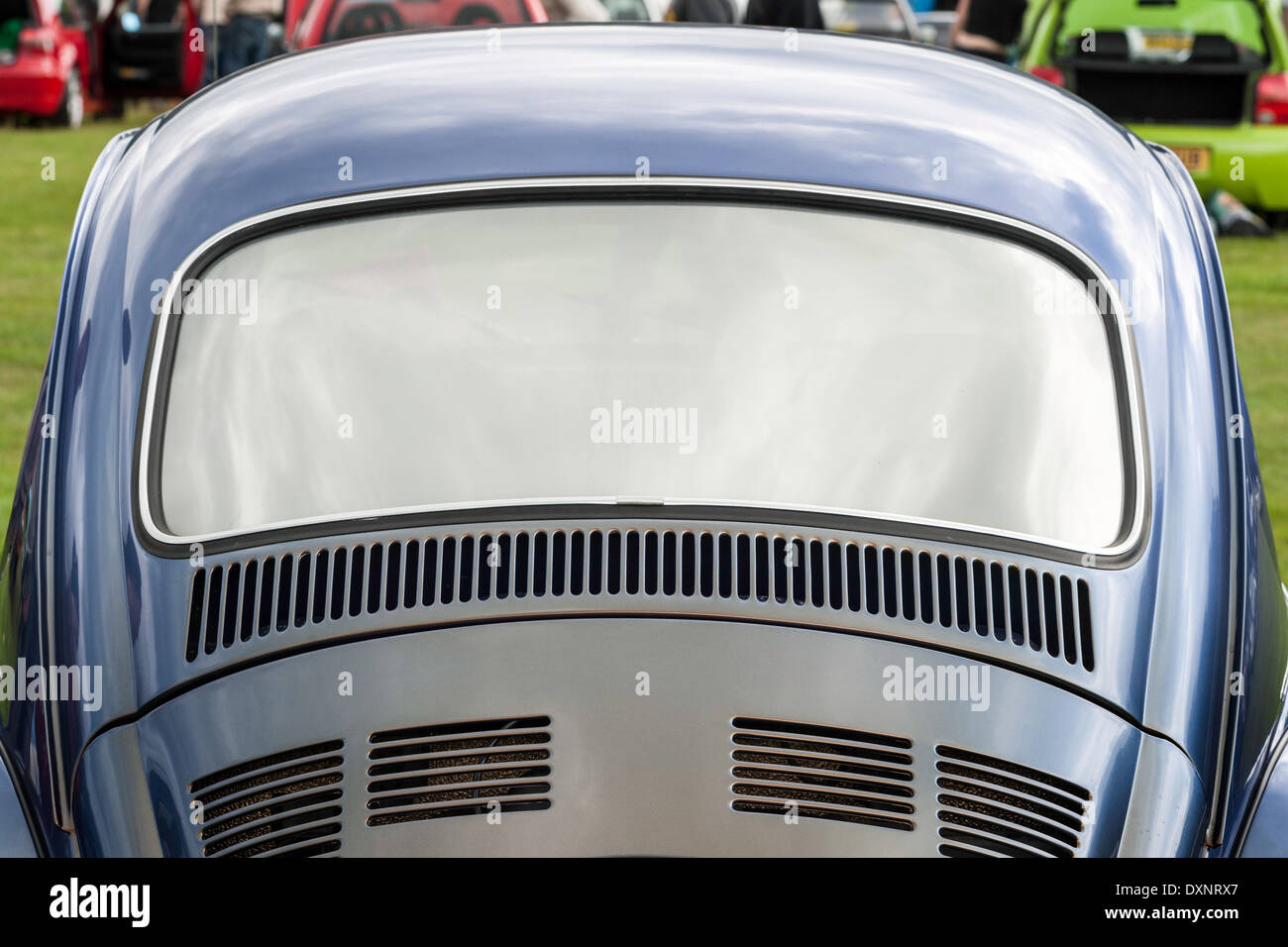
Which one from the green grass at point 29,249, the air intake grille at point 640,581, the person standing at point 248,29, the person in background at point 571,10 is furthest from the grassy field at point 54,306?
the air intake grille at point 640,581

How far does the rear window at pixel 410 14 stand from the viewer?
32.9ft

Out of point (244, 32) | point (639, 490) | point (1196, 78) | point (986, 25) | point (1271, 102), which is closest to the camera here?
point (639, 490)

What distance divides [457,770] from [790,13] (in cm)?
986

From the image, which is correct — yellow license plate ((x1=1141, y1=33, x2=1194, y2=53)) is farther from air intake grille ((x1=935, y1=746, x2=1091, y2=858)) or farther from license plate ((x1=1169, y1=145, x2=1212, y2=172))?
air intake grille ((x1=935, y1=746, x2=1091, y2=858))

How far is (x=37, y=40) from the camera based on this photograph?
728 inches

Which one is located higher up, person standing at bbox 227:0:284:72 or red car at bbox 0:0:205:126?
person standing at bbox 227:0:284:72

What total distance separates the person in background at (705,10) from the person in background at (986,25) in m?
3.53

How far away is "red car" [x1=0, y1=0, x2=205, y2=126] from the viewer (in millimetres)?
18562

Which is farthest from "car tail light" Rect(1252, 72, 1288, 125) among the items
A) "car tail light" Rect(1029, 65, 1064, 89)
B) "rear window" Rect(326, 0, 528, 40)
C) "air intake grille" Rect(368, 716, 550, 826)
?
"air intake grille" Rect(368, 716, 550, 826)

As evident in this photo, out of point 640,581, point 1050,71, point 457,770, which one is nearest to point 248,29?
point 1050,71

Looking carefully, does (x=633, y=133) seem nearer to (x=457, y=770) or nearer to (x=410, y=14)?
(x=457, y=770)

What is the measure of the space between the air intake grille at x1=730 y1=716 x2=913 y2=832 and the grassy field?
4.32m

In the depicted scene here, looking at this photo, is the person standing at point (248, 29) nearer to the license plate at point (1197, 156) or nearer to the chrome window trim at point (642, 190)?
the license plate at point (1197, 156)
